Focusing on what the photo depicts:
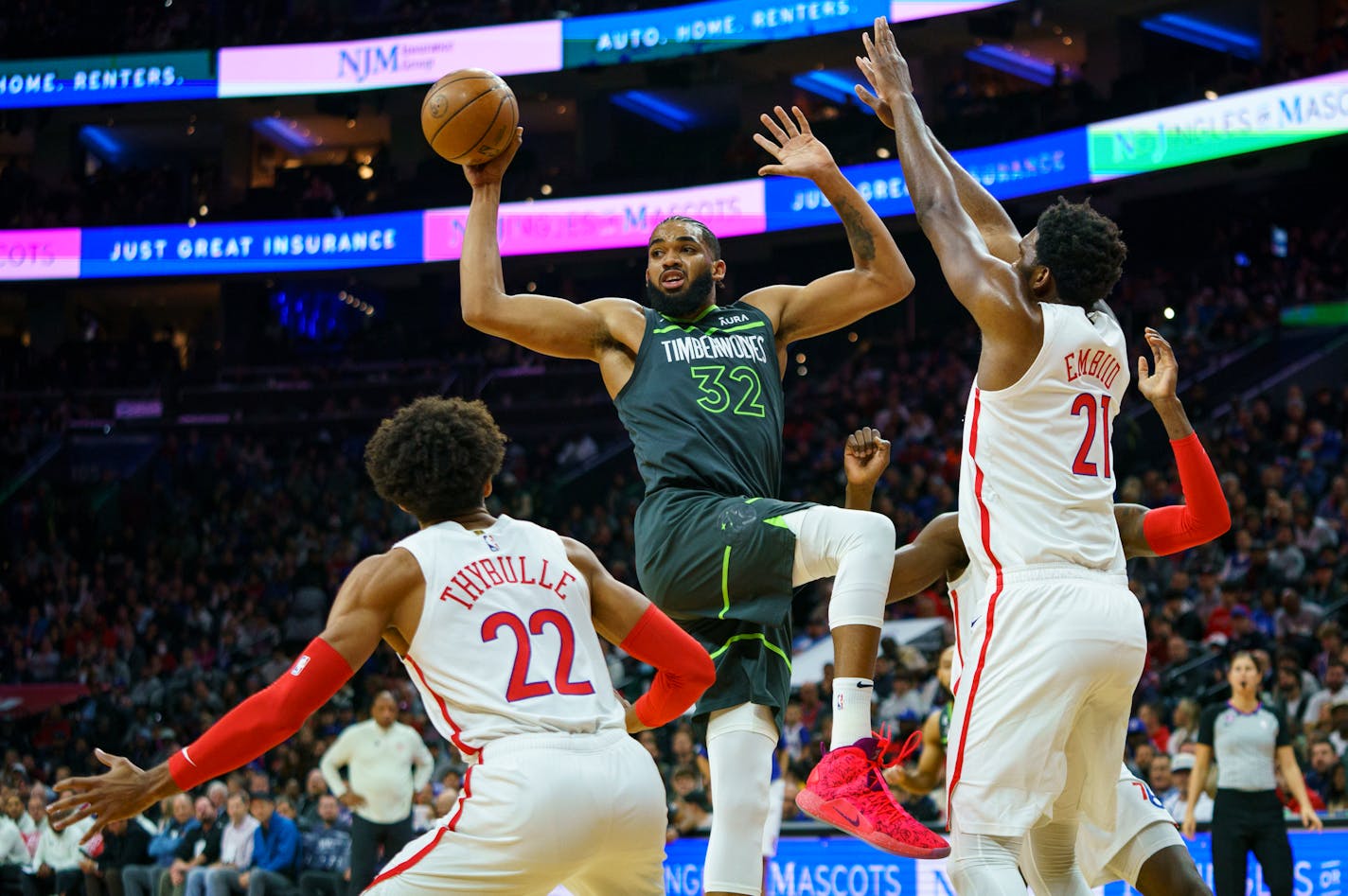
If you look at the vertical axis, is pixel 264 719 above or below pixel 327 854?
above

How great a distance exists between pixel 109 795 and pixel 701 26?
70.3 ft

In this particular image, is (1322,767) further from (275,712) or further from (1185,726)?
(275,712)

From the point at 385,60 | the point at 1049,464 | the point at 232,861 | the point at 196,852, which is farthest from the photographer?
the point at 385,60

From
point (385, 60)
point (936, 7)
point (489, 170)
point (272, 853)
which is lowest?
point (272, 853)

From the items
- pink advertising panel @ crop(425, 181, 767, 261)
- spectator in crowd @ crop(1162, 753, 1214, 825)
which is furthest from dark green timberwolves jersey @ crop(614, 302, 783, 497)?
pink advertising panel @ crop(425, 181, 767, 261)

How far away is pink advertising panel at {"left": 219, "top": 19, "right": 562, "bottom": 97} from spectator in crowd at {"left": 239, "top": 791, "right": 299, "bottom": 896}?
14.5 m

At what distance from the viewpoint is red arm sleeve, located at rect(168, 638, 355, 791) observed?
138 inches

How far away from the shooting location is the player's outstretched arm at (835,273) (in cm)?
514

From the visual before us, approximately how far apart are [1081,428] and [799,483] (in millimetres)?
15884

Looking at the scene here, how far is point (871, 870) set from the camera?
401 inches

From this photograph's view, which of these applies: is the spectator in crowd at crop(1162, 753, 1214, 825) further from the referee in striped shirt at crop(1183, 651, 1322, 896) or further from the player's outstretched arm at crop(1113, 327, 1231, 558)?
the player's outstretched arm at crop(1113, 327, 1231, 558)

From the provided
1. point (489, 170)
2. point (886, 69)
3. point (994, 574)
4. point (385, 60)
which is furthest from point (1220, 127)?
point (994, 574)

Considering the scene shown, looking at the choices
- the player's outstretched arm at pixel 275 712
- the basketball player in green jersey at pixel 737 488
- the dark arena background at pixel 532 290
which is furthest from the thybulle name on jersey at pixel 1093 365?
the dark arena background at pixel 532 290

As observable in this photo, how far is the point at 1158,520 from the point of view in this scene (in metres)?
5.05
